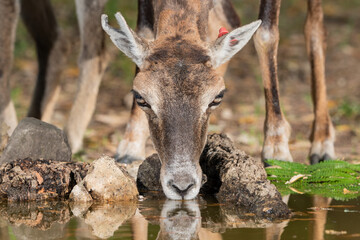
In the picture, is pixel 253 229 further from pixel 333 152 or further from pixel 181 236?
pixel 333 152

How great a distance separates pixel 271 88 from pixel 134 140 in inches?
58.8

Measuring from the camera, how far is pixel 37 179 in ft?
19.4

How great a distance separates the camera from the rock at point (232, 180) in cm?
535

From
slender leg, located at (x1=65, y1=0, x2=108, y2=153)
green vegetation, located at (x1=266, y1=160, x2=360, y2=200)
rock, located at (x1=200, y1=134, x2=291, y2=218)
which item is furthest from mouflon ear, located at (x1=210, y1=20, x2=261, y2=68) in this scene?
slender leg, located at (x1=65, y1=0, x2=108, y2=153)

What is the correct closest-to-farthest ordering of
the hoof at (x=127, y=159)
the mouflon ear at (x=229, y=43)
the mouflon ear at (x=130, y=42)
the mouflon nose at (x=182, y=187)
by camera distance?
1. the mouflon nose at (x=182, y=187)
2. the mouflon ear at (x=130, y=42)
3. the mouflon ear at (x=229, y=43)
4. the hoof at (x=127, y=159)

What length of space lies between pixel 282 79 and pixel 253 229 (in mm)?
8254

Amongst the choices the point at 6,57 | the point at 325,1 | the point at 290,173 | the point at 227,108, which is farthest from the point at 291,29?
the point at 290,173

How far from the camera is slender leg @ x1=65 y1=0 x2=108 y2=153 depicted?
29.3 feet

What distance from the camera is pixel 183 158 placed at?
18.5 ft

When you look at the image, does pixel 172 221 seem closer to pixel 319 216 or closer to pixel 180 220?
pixel 180 220

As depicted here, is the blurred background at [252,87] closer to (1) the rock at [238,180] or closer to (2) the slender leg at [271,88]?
(2) the slender leg at [271,88]

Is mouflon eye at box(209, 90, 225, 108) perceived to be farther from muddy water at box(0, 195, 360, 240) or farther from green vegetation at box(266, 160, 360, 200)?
green vegetation at box(266, 160, 360, 200)

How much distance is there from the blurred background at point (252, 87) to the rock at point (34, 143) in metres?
1.47

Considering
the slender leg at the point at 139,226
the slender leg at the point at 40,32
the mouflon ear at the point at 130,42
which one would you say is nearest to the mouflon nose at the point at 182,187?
the slender leg at the point at 139,226
